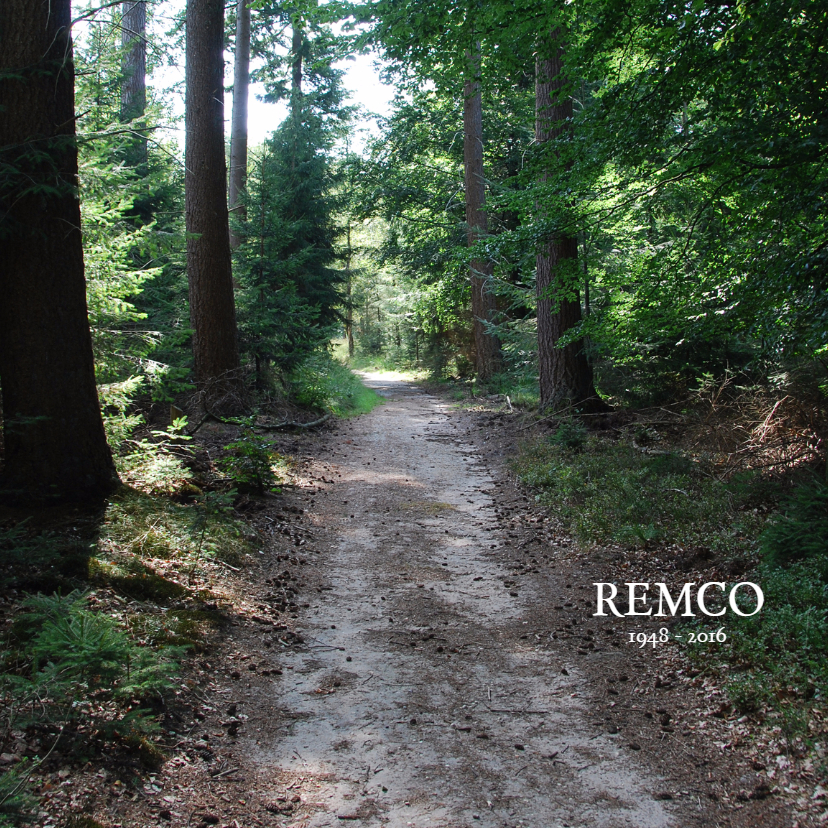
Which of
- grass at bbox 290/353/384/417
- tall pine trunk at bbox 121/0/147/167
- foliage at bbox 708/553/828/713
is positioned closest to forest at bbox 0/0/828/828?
foliage at bbox 708/553/828/713

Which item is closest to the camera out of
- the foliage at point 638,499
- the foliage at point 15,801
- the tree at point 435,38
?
the foliage at point 15,801

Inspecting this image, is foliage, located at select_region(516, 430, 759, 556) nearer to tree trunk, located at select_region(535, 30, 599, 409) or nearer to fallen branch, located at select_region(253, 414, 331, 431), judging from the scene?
tree trunk, located at select_region(535, 30, 599, 409)

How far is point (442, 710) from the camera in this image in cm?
396

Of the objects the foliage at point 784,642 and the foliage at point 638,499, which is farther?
the foliage at point 638,499

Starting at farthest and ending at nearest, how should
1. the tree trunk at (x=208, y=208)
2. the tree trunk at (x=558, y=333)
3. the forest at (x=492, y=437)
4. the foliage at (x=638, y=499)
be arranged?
the tree trunk at (x=558, y=333) → the tree trunk at (x=208, y=208) → the foliage at (x=638, y=499) → the forest at (x=492, y=437)

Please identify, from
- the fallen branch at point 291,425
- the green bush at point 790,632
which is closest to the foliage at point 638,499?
the green bush at point 790,632

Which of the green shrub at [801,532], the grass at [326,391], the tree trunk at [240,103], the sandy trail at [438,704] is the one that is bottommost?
the sandy trail at [438,704]

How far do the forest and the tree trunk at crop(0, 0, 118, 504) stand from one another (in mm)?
22

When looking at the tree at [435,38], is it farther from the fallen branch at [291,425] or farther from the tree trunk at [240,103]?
the tree trunk at [240,103]

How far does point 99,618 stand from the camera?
396cm

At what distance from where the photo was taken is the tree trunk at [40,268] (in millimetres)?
5570

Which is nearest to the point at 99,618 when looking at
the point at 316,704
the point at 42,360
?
the point at 316,704

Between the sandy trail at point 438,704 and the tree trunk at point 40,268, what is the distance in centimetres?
281

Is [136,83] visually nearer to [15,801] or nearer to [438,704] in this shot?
[438,704]
